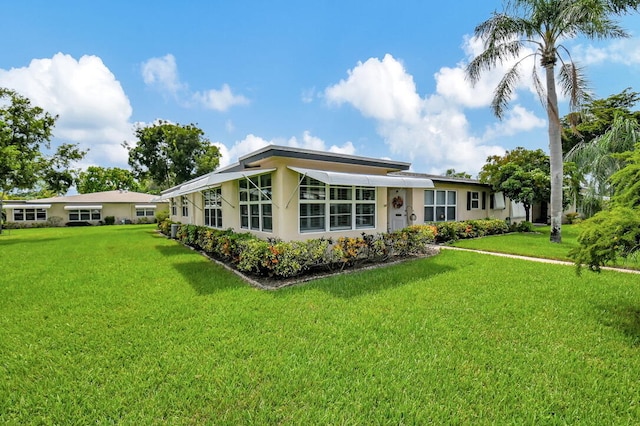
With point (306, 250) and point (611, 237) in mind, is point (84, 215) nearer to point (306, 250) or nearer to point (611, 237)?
point (306, 250)

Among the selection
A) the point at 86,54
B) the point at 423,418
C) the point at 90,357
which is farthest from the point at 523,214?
the point at 86,54

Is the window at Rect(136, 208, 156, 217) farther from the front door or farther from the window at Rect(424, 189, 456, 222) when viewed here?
the window at Rect(424, 189, 456, 222)

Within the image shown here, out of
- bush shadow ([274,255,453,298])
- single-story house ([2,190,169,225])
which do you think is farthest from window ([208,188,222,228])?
single-story house ([2,190,169,225])

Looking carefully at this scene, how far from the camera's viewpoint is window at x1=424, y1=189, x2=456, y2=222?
17.4 meters

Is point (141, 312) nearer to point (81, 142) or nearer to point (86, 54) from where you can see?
point (86, 54)

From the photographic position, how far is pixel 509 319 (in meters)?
5.59

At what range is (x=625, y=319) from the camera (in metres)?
5.59

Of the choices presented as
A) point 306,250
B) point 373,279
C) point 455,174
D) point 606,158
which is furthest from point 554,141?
point 455,174

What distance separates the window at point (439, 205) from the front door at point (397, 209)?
1.93 meters

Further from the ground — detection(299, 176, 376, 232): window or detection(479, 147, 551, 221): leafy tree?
detection(479, 147, 551, 221): leafy tree

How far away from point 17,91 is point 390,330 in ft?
115

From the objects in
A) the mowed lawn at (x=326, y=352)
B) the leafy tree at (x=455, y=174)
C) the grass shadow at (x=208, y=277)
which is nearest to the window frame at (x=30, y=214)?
the mowed lawn at (x=326, y=352)

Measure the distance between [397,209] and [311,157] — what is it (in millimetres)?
7807

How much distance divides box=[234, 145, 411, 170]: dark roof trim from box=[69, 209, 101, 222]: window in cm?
3618
